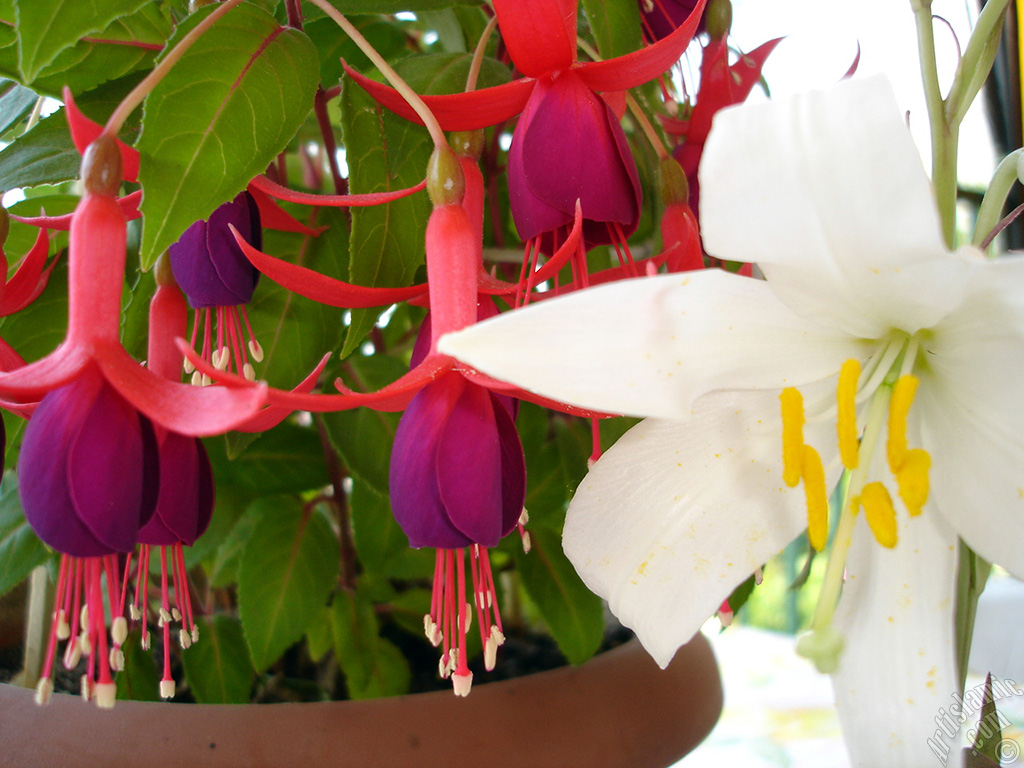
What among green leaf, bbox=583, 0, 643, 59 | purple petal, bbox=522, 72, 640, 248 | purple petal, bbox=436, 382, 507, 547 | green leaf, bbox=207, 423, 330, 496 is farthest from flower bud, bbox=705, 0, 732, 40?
green leaf, bbox=207, 423, 330, 496

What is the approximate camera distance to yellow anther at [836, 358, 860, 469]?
22 centimetres

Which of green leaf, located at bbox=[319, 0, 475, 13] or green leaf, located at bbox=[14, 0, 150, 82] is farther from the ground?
green leaf, located at bbox=[319, 0, 475, 13]

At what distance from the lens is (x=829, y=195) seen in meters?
0.19

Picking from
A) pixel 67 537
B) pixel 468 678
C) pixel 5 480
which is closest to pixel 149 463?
pixel 67 537

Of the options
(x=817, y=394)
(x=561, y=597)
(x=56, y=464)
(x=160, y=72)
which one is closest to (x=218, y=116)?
(x=160, y=72)

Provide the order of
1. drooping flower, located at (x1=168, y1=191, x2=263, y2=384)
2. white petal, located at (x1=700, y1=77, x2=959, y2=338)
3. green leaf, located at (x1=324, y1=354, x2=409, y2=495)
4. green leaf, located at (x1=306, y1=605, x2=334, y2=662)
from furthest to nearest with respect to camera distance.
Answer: green leaf, located at (x1=306, y1=605, x2=334, y2=662)
green leaf, located at (x1=324, y1=354, x2=409, y2=495)
drooping flower, located at (x1=168, y1=191, x2=263, y2=384)
white petal, located at (x1=700, y1=77, x2=959, y2=338)

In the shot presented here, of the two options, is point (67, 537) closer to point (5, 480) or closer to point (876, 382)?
point (876, 382)

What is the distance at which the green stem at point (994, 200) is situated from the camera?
0.26 meters

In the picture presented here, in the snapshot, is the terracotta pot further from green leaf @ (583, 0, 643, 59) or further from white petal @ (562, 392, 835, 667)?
green leaf @ (583, 0, 643, 59)

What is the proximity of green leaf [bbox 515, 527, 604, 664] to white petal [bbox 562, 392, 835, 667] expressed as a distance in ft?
0.75

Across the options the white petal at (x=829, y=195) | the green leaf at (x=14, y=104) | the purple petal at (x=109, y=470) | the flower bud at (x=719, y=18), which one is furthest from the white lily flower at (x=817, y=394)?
the green leaf at (x=14, y=104)

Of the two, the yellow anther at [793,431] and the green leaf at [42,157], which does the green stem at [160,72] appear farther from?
the yellow anther at [793,431]

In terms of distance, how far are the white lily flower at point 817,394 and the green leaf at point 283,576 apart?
0.27m

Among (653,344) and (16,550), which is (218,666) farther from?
(653,344)
